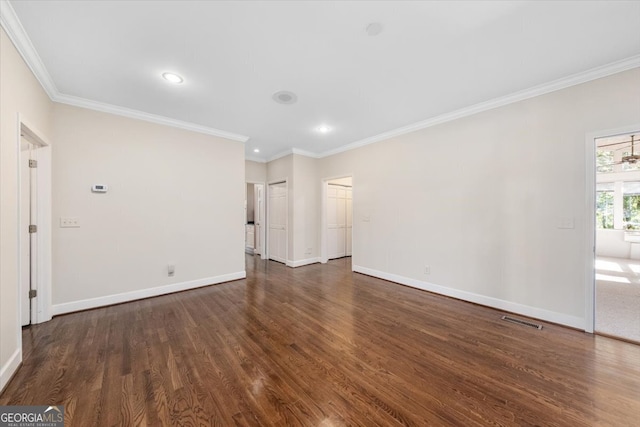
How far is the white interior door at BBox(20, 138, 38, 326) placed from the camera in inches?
105

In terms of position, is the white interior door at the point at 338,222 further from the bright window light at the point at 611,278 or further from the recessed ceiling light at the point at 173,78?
the bright window light at the point at 611,278

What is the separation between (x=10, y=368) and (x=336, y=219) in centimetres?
564

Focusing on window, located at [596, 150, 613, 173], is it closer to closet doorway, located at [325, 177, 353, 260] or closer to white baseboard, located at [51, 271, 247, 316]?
closet doorway, located at [325, 177, 353, 260]

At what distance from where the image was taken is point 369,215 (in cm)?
489

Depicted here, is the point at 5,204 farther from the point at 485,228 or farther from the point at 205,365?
the point at 485,228

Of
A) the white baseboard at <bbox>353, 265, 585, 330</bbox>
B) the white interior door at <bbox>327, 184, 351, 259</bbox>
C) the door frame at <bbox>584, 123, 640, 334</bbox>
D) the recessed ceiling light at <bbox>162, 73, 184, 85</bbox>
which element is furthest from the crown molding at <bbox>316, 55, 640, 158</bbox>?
the recessed ceiling light at <bbox>162, 73, 184, 85</bbox>


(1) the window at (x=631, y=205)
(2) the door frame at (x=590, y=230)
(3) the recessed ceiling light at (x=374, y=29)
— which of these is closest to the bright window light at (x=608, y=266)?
(1) the window at (x=631, y=205)

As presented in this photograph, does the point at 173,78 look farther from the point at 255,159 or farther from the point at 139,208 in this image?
the point at 255,159

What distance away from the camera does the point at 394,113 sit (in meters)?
3.60

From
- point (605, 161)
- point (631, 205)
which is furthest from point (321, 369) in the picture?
point (631, 205)

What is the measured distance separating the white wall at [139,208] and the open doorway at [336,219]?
2.18m

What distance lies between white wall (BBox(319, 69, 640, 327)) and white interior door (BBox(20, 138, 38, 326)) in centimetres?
499

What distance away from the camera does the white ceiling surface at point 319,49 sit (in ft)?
5.84

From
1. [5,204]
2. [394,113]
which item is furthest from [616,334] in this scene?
[5,204]
